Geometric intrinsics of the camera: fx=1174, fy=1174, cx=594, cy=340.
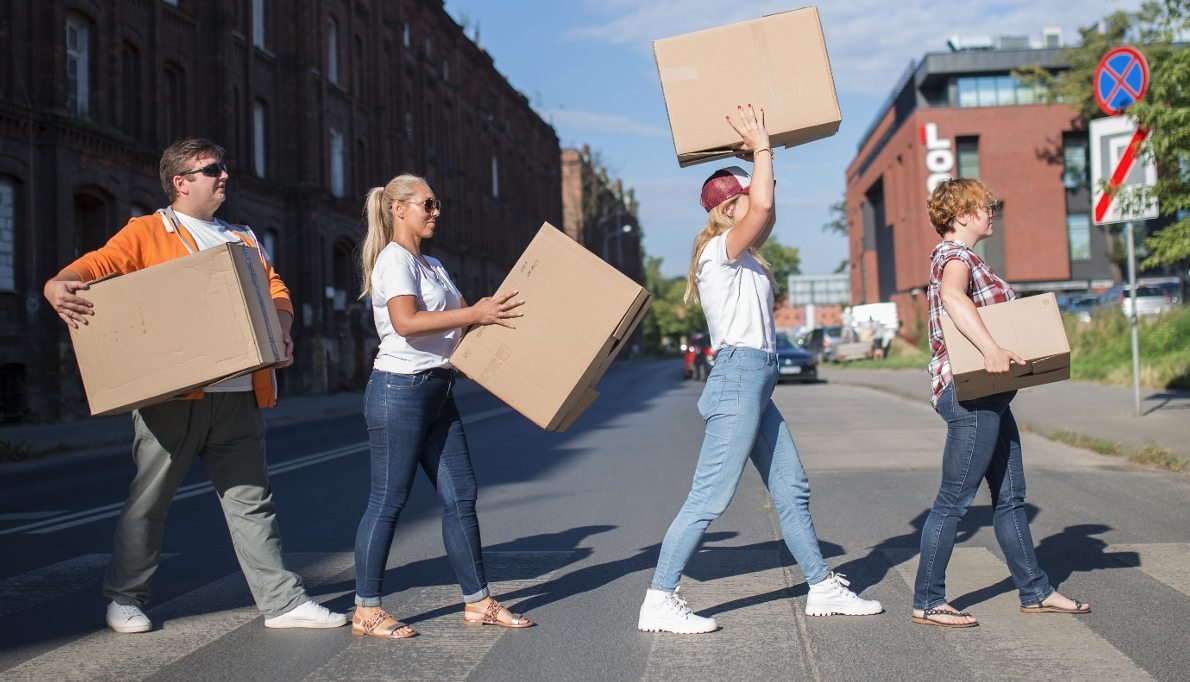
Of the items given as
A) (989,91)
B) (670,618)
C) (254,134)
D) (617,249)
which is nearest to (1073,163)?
(989,91)

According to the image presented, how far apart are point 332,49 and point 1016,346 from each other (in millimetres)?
37726

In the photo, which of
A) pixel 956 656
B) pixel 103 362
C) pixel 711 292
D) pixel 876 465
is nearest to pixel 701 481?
pixel 711 292

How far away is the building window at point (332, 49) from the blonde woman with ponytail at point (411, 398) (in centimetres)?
3552

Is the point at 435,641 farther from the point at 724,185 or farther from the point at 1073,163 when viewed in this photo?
the point at 1073,163

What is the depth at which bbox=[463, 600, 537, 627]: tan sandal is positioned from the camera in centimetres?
482

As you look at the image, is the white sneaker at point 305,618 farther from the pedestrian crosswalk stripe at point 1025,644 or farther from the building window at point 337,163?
the building window at point 337,163

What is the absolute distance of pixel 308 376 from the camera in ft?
112

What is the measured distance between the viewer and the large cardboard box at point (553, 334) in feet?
14.9

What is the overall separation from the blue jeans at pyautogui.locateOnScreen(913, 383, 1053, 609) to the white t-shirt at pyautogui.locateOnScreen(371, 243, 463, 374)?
2.00 metres

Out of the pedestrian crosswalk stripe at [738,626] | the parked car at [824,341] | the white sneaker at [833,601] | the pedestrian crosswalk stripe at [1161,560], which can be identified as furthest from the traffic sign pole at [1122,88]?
the parked car at [824,341]

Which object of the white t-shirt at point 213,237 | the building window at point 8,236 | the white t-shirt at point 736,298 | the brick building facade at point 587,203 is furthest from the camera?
the brick building facade at point 587,203

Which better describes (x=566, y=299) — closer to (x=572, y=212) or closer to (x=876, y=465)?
(x=876, y=465)

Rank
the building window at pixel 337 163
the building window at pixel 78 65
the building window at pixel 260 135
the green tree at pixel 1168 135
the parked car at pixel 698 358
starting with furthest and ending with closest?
the building window at pixel 337 163 → the parked car at pixel 698 358 → the building window at pixel 260 135 → the building window at pixel 78 65 → the green tree at pixel 1168 135

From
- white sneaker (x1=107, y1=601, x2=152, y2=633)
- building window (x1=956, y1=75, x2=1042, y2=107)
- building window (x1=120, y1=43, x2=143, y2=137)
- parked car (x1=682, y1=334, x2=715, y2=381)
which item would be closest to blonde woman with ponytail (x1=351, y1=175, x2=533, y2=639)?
white sneaker (x1=107, y1=601, x2=152, y2=633)
